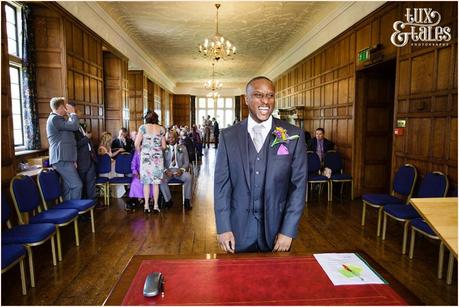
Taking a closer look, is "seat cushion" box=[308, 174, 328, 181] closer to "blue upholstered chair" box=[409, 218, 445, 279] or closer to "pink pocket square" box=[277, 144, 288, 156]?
"blue upholstered chair" box=[409, 218, 445, 279]

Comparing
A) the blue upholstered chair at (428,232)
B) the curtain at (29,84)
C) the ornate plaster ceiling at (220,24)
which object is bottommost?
the blue upholstered chair at (428,232)

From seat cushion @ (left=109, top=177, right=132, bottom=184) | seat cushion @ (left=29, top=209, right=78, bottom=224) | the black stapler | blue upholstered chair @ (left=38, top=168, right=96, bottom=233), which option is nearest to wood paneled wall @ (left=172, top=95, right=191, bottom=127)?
seat cushion @ (left=109, top=177, right=132, bottom=184)

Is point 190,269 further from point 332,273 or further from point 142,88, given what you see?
point 142,88

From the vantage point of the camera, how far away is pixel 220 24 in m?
8.22

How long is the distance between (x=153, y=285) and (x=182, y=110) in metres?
21.2

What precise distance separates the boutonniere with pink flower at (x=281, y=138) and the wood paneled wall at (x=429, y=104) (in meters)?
2.85

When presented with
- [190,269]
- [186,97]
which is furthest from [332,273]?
[186,97]

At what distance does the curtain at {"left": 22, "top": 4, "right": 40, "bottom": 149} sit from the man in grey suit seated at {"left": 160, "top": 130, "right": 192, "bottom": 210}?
2.22 m

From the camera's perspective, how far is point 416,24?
4.63 metres

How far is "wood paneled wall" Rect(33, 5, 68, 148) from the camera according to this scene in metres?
5.57

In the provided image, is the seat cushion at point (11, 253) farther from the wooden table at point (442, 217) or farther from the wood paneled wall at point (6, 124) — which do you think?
the wooden table at point (442, 217)

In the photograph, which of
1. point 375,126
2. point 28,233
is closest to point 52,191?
Answer: point 28,233

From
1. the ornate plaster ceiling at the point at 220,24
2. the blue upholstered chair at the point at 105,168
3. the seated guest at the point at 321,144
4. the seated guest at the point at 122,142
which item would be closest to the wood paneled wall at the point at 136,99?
the ornate plaster ceiling at the point at 220,24

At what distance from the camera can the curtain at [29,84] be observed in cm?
532
